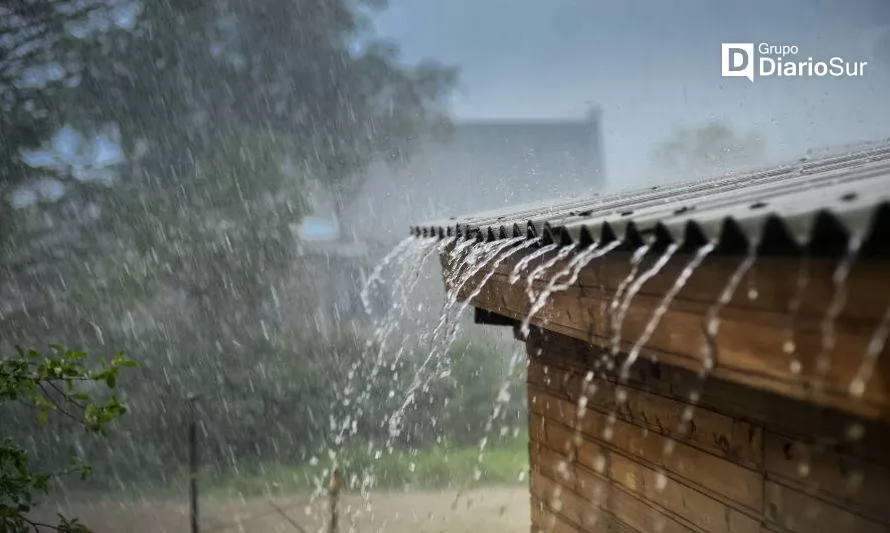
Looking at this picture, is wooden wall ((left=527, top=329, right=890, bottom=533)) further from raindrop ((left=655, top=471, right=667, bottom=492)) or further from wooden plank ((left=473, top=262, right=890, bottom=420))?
wooden plank ((left=473, top=262, right=890, bottom=420))

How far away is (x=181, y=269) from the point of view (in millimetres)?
16312

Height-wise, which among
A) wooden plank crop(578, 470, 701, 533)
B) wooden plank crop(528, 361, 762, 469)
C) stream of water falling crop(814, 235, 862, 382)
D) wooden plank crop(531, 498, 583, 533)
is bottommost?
wooden plank crop(531, 498, 583, 533)

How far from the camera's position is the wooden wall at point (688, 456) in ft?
4.85

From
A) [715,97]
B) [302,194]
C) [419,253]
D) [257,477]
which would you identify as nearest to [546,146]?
[715,97]

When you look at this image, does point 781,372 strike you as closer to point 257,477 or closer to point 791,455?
point 791,455

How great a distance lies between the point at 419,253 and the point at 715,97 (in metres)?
34.4

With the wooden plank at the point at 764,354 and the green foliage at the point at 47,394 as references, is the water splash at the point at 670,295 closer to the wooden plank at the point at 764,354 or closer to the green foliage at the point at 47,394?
the wooden plank at the point at 764,354

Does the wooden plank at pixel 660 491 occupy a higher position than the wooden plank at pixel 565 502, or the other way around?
the wooden plank at pixel 660 491

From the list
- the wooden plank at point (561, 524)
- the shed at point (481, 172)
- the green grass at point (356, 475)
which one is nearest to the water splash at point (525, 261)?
the wooden plank at point (561, 524)

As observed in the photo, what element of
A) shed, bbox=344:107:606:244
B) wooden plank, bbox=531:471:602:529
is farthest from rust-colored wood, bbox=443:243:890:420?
shed, bbox=344:107:606:244

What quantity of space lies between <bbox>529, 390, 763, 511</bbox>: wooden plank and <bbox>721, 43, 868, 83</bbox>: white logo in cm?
3328

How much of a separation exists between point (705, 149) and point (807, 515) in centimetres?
3084

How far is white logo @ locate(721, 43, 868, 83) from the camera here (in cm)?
3167

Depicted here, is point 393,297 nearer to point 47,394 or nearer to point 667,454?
point 47,394
